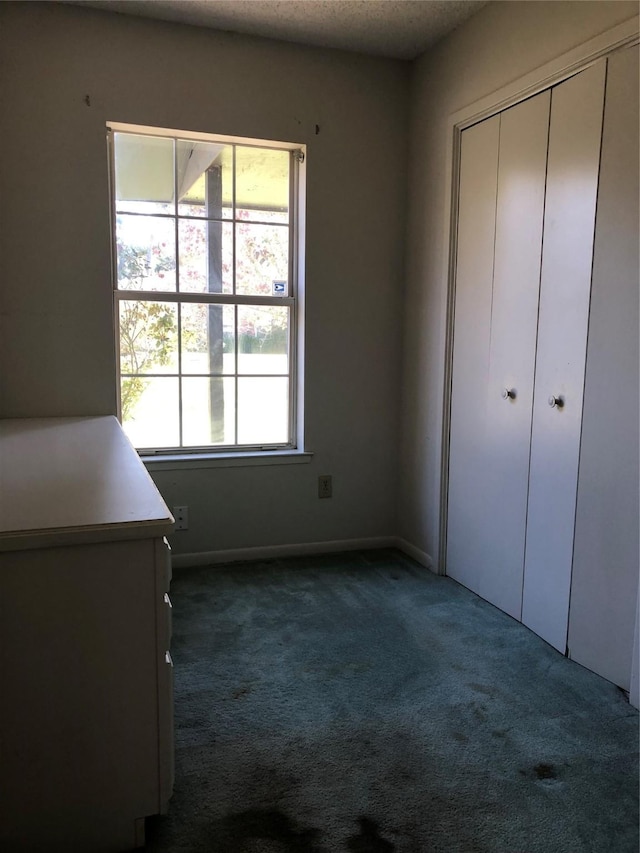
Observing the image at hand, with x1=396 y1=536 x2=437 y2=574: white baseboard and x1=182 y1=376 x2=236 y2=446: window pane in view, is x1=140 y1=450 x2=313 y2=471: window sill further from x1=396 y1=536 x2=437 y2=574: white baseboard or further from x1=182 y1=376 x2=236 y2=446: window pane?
x1=396 y1=536 x2=437 y2=574: white baseboard

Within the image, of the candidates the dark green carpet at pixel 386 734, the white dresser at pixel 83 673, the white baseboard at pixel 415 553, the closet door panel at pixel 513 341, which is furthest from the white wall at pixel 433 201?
the white dresser at pixel 83 673

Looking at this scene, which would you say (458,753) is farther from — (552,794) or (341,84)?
(341,84)

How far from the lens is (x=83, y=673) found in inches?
51.3

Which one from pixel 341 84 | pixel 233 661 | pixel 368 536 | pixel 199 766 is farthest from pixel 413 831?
pixel 341 84

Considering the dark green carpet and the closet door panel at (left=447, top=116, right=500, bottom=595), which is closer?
the dark green carpet

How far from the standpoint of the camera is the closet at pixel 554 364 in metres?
2.03

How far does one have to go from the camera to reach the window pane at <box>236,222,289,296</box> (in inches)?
123

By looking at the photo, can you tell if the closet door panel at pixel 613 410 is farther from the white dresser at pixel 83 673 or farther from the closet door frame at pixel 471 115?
the white dresser at pixel 83 673

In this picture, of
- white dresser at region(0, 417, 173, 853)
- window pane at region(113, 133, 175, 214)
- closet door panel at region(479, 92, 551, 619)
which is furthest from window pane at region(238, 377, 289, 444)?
white dresser at region(0, 417, 173, 853)

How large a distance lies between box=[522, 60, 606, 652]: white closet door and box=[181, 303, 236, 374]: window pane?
4.93ft

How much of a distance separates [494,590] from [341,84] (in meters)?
2.54

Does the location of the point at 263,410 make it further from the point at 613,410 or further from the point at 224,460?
the point at 613,410

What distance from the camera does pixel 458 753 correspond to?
5.69ft

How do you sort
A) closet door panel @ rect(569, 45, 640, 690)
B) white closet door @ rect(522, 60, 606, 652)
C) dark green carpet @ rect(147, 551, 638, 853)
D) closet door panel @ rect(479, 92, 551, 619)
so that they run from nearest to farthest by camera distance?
1. dark green carpet @ rect(147, 551, 638, 853)
2. closet door panel @ rect(569, 45, 640, 690)
3. white closet door @ rect(522, 60, 606, 652)
4. closet door panel @ rect(479, 92, 551, 619)
